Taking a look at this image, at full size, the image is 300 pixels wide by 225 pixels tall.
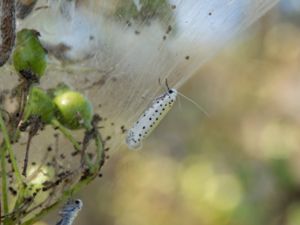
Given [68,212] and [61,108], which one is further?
[68,212]

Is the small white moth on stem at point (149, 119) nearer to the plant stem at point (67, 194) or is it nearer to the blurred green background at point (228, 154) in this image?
the plant stem at point (67, 194)

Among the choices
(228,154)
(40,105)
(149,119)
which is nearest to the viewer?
(40,105)

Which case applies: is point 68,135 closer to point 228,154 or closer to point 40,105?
point 40,105

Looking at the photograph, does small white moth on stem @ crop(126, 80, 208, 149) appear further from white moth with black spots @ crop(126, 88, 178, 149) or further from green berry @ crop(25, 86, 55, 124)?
green berry @ crop(25, 86, 55, 124)

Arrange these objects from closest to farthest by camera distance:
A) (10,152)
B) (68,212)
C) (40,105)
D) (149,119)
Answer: (10,152)
(40,105)
(68,212)
(149,119)

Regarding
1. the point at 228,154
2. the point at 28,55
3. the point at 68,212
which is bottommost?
the point at 228,154

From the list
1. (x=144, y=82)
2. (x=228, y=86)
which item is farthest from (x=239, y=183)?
(x=144, y=82)

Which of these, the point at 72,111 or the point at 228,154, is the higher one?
the point at 72,111

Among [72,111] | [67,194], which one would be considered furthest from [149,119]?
[67,194]
